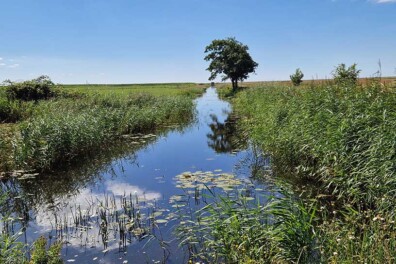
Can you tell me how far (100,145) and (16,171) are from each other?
4.93m

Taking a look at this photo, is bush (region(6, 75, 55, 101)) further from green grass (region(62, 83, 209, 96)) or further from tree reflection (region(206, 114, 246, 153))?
tree reflection (region(206, 114, 246, 153))

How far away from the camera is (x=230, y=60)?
54000 millimetres

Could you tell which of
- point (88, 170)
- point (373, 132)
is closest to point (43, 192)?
point (88, 170)

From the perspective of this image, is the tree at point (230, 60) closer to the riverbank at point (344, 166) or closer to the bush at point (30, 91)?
the bush at point (30, 91)

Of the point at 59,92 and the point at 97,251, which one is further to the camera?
the point at 59,92

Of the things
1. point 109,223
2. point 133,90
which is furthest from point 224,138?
point 133,90

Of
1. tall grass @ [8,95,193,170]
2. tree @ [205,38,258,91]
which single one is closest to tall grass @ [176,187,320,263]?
tall grass @ [8,95,193,170]

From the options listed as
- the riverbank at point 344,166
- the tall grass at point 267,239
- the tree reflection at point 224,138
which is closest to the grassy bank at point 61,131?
the tree reflection at point 224,138

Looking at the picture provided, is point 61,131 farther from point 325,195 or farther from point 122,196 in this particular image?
point 325,195

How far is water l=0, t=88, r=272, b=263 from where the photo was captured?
5863mm

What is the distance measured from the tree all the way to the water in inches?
1536

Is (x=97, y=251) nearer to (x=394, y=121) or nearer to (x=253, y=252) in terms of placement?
(x=253, y=252)

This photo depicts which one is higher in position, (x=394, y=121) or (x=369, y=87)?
(x=369, y=87)

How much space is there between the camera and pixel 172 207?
7.63 m
